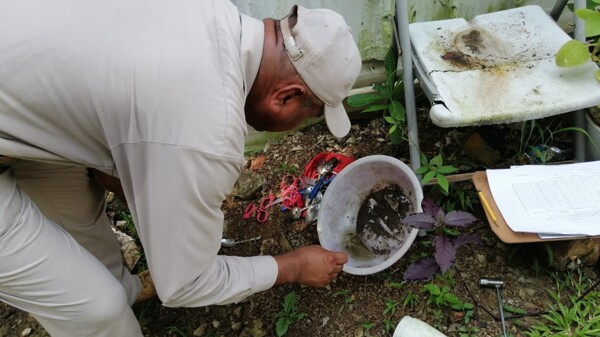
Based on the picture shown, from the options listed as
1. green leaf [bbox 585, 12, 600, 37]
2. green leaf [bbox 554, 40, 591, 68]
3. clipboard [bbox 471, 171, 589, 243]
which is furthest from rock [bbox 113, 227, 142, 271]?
green leaf [bbox 585, 12, 600, 37]

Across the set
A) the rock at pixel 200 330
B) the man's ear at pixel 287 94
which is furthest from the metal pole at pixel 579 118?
the rock at pixel 200 330

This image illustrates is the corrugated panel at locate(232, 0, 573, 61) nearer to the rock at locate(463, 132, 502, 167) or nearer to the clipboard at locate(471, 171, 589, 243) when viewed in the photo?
the rock at locate(463, 132, 502, 167)

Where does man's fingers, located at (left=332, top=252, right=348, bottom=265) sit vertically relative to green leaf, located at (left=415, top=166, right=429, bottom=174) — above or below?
below

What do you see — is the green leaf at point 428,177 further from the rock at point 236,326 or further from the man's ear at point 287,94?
the rock at point 236,326

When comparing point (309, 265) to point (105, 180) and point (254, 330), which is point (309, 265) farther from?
point (105, 180)

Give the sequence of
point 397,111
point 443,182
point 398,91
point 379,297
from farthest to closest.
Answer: point 398,91
point 397,111
point 379,297
point 443,182

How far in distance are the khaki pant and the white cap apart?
2.66ft

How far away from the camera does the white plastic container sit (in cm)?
157

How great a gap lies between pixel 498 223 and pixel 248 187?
112cm

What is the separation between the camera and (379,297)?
1.86 m

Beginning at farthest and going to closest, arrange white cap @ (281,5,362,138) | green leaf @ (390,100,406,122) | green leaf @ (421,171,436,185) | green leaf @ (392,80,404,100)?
green leaf @ (392,80,404,100) → green leaf @ (390,100,406,122) → green leaf @ (421,171,436,185) → white cap @ (281,5,362,138)

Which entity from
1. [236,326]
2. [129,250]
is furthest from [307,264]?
[129,250]

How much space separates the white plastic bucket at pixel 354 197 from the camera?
1907 millimetres

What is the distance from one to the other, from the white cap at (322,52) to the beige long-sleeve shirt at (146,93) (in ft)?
0.35
